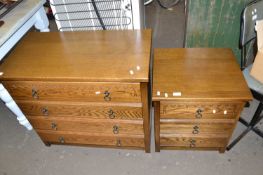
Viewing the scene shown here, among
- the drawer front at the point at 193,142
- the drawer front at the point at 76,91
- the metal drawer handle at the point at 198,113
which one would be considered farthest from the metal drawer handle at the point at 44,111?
the metal drawer handle at the point at 198,113

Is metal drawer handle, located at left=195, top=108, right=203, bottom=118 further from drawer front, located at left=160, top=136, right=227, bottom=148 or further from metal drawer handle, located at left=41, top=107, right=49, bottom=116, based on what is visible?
metal drawer handle, located at left=41, top=107, right=49, bottom=116

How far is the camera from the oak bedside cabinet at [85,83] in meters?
1.14

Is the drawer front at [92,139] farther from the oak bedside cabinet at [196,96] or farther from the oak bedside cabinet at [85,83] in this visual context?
the oak bedside cabinet at [196,96]

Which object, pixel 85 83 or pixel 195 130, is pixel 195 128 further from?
pixel 85 83

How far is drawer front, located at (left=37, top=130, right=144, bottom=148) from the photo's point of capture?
149 cm

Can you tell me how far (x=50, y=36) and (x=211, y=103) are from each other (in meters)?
1.08

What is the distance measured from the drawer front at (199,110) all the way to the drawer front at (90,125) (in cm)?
20

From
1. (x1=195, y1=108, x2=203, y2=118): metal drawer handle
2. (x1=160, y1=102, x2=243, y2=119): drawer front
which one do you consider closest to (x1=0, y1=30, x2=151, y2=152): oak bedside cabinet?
(x1=160, y1=102, x2=243, y2=119): drawer front

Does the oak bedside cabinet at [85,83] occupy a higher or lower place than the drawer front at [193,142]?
higher

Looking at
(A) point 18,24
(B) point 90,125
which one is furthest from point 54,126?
(A) point 18,24

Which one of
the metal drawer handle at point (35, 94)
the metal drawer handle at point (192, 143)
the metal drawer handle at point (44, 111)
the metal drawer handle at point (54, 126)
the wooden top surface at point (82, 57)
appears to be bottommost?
the metal drawer handle at point (192, 143)

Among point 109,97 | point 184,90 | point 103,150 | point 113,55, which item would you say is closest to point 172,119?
point 184,90

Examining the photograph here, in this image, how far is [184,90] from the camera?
46.8 inches

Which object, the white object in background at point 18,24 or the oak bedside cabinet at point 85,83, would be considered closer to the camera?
the oak bedside cabinet at point 85,83
